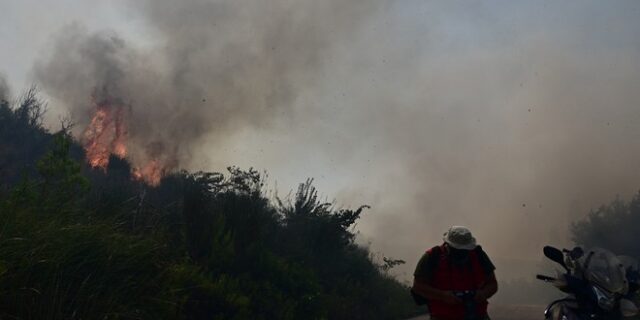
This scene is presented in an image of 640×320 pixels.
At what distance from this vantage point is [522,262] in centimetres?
16125

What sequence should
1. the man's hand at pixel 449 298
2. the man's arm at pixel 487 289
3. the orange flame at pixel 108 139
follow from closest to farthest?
the man's hand at pixel 449 298, the man's arm at pixel 487 289, the orange flame at pixel 108 139

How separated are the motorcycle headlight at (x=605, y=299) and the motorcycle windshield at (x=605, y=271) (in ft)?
0.10

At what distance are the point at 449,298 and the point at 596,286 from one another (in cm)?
121

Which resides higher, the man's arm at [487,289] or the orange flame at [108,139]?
the orange flame at [108,139]

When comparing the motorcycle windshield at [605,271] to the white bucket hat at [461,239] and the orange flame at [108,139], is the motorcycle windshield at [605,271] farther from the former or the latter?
the orange flame at [108,139]

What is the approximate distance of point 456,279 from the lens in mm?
4863

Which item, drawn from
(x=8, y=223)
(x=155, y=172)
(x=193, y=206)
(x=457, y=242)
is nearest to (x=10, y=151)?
(x=155, y=172)

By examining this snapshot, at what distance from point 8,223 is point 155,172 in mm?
31449

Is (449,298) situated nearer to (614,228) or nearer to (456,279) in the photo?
(456,279)

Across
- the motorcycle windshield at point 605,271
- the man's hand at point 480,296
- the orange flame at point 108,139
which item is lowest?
the man's hand at point 480,296

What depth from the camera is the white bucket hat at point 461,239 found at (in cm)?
478

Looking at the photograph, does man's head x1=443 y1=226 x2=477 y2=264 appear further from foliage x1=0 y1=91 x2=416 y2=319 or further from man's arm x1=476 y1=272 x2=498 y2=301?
foliage x1=0 y1=91 x2=416 y2=319


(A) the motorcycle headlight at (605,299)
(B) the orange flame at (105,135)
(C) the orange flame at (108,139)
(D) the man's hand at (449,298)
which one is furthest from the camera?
(B) the orange flame at (105,135)

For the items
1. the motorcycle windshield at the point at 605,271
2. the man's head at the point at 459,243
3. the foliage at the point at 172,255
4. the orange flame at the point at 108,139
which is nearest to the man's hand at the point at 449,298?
the man's head at the point at 459,243
